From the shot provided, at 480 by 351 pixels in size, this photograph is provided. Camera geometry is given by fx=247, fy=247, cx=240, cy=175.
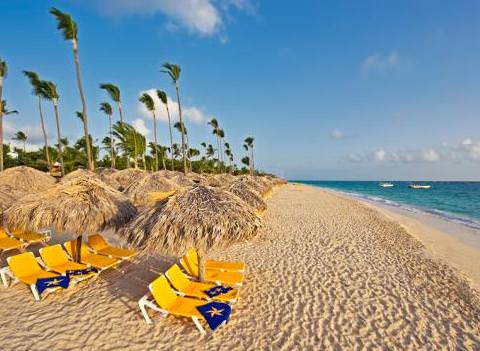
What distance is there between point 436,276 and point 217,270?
5.38 m

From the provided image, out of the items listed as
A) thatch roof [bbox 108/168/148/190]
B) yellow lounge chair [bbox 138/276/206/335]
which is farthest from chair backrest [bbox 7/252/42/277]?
thatch roof [bbox 108/168/148/190]

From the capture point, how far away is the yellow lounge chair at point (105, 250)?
5.83 m

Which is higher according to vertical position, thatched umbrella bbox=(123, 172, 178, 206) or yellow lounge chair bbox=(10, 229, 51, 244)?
thatched umbrella bbox=(123, 172, 178, 206)

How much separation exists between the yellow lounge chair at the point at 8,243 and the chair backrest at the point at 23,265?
1982mm

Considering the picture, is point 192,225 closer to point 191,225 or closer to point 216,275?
point 191,225

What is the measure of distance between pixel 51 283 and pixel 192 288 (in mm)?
2451

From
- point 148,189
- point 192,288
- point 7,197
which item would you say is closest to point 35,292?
point 192,288

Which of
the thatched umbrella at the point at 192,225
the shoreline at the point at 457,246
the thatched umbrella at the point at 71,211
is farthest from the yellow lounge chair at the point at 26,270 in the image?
the shoreline at the point at 457,246

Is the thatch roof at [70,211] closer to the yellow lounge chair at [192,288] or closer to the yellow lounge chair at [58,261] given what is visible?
the yellow lounge chair at [58,261]

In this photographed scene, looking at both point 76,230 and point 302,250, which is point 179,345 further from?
point 302,250

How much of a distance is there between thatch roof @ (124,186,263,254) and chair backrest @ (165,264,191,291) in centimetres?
38

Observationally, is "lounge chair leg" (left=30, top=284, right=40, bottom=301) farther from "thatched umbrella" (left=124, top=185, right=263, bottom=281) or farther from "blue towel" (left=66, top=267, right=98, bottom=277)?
"thatched umbrella" (left=124, top=185, right=263, bottom=281)

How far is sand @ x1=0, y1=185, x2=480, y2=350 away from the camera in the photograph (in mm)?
3407

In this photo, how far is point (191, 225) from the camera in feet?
13.6
